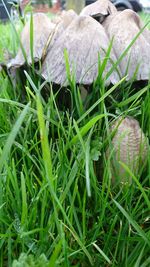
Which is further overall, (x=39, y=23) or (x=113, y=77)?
(x=39, y=23)

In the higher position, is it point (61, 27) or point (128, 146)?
point (61, 27)

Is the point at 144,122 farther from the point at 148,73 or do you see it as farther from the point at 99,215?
the point at 99,215

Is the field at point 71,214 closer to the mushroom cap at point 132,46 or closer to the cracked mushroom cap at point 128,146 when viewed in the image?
the cracked mushroom cap at point 128,146

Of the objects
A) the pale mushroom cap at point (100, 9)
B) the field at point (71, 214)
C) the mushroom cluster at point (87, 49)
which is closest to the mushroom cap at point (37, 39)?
the mushroom cluster at point (87, 49)

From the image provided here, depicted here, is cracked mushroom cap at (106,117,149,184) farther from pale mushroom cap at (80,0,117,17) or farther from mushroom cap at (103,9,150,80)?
pale mushroom cap at (80,0,117,17)

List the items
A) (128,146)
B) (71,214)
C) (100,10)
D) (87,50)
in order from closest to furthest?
(71,214), (128,146), (87,50), (100,10)

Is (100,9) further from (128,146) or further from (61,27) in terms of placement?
(128,146)

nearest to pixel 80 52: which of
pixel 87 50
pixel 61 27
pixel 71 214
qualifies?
pixel 87 50

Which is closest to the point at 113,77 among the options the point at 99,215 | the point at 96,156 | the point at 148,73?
the point at 148,73
